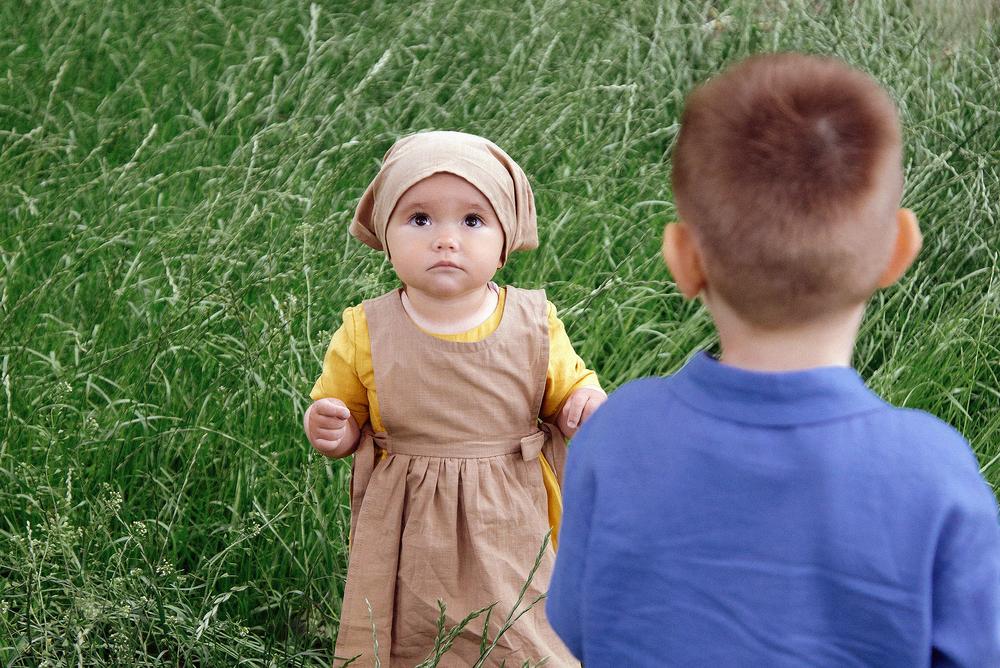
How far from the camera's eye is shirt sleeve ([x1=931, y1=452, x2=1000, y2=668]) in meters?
1.21

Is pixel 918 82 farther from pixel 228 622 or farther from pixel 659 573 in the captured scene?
pixel 659 573

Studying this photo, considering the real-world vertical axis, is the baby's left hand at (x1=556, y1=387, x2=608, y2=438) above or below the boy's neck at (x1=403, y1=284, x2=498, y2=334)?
below

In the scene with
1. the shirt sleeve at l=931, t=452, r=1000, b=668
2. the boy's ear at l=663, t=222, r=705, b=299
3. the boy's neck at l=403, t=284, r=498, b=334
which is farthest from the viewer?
the boy's neck at l=403, t=284, r=498, b=334

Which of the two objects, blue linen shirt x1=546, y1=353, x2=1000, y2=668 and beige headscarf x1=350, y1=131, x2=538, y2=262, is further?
beige headscarf x1=350, y1=131, x2=538, y2=262

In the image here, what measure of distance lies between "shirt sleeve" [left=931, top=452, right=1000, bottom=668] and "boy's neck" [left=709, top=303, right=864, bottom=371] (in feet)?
0.62

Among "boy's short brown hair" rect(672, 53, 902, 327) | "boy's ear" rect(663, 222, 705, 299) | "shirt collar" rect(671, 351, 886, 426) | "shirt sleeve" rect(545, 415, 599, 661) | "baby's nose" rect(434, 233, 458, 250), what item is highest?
"boy's short brown hair" rect(672, 53, 902, 327)

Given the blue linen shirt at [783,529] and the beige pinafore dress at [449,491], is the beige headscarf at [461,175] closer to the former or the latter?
the beige pinafore dress at [449,491]

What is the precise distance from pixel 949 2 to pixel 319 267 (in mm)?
2877

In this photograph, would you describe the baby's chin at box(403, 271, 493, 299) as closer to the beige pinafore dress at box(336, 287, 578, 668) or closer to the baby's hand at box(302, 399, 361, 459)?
the beige pinafore dress at box(336, 287, 578, 668)

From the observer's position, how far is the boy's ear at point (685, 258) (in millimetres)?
1340

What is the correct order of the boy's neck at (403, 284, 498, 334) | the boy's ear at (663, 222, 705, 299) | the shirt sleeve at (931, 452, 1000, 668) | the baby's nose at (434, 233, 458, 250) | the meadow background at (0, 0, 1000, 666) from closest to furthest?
the shirt sleeve at (931, 452, 1000, 668), the boy's ear at (663, 222, 705, 299), the baby's nose at (434, 233, 458, 250), the boy's neck at (403, 284, 498, 334), the meadow background at (0, 0, 1000, 666)

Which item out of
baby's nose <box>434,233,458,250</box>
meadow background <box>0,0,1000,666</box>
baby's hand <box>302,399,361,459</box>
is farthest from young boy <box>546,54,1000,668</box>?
meadow background <box>0,0,1000,666</box>

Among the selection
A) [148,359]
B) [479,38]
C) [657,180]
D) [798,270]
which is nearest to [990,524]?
[798,270]

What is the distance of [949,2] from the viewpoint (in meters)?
4.81
